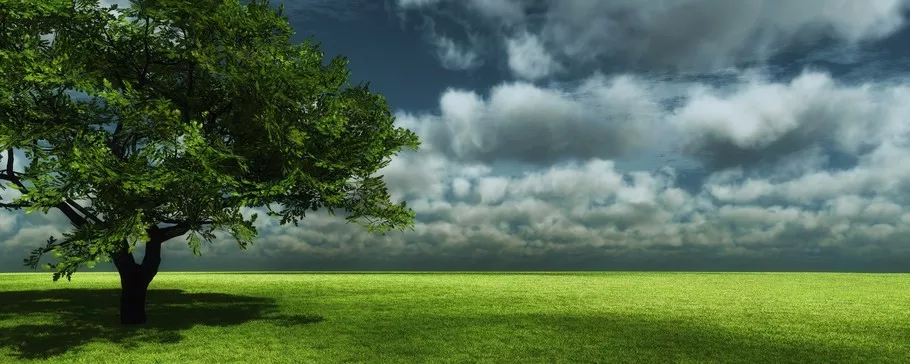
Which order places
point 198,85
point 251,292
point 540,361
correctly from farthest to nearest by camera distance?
point 251,292, point 198,85, point 540,361

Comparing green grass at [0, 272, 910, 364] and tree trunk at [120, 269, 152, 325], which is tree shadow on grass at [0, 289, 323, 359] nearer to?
green grass at [0, 272, 910, 364]

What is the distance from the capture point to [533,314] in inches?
1193

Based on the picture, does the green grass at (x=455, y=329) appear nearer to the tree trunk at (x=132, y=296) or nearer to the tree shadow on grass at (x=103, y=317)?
the tree shadow on grass at (x=103, y=317)

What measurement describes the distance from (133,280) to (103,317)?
3.89 meters

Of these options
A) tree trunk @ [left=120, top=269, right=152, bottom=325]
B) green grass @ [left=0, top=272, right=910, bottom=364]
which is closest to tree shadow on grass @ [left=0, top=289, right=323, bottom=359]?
green grass @ [left=0, top=272, right=910, bottom=364]

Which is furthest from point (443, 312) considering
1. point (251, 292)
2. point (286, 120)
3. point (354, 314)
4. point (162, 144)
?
point (251, 292)

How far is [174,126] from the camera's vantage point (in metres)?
22.4

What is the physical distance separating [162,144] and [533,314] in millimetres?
18554

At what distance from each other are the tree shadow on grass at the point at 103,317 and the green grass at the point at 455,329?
68 mm

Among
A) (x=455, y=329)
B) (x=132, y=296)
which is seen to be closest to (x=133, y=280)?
(x=132, y=296)

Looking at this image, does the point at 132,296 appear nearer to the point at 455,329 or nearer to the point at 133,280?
the point at 133,280

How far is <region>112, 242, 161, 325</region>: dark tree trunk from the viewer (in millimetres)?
27141

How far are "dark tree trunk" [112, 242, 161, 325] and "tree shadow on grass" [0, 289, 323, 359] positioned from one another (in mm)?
610

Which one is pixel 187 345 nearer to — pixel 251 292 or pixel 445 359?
pixel 445 359
